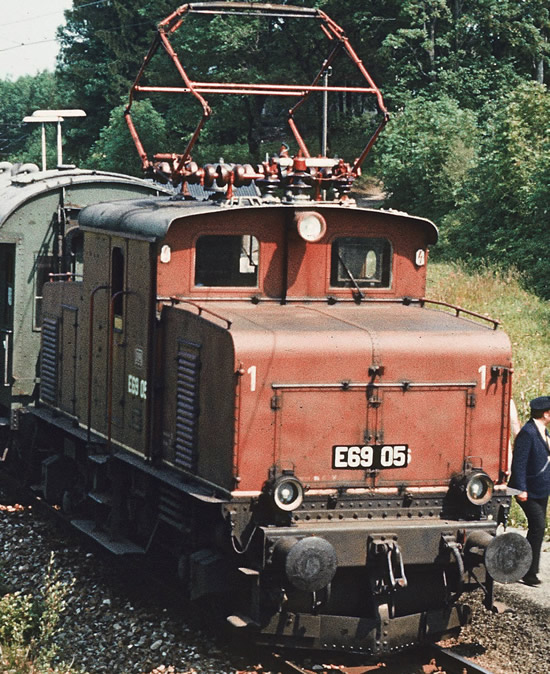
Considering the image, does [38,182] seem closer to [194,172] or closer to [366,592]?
[194,172]

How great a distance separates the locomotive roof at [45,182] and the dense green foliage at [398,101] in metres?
11.3

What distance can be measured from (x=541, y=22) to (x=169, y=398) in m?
34.9

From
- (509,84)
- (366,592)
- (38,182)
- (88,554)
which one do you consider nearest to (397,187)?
(509,84)

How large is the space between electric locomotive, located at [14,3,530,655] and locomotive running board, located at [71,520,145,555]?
0.13 ft

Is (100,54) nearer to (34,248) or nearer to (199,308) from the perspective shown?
(34,248)

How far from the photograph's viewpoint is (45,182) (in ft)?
Result: 47.3

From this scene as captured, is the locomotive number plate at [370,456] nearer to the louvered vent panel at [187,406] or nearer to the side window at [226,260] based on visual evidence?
the louvered vent panel at [187,406]

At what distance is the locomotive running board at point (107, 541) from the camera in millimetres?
10758

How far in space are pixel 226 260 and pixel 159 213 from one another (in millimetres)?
697

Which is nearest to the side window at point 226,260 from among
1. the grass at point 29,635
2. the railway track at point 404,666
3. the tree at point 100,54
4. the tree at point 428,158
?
the grass at point 29,635

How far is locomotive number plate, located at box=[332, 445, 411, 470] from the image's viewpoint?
932 cm

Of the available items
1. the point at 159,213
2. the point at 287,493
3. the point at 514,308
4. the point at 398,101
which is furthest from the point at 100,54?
the point at 287,493

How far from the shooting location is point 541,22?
4156 cm

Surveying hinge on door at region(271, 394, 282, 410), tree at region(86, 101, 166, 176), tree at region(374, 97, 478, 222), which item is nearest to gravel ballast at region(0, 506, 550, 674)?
hinge on door at region(271, 394, 282, 410)
